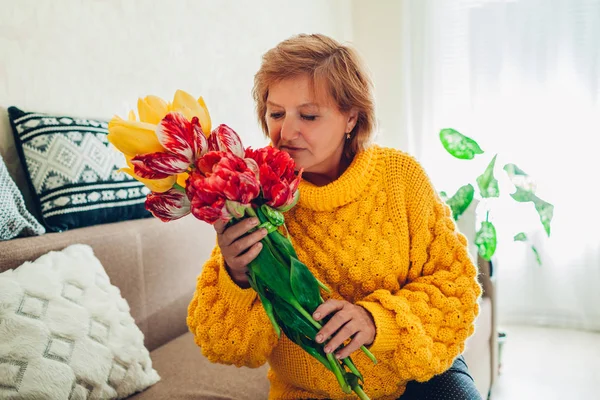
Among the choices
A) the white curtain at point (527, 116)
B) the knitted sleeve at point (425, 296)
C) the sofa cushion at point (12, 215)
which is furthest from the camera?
the white curtain at point (527, 116)

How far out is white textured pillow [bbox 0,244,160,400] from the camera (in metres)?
1.00

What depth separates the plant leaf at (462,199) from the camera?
2221mm

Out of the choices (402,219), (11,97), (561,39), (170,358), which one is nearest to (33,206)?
(11,97)

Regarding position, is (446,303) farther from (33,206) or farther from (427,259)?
(33,206)

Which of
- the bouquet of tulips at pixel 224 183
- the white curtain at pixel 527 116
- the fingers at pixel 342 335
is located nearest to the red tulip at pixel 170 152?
the bouquet of tulips at pixel 224 183

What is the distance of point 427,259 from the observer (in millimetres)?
1097

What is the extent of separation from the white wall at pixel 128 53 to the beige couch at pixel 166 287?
0.31 meters

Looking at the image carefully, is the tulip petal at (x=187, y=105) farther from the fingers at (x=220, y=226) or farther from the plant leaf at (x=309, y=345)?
the plant leaf at (x=309, y=345)

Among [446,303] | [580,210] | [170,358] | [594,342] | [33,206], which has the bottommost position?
[594,342]

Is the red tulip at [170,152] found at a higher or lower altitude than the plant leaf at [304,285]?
higher

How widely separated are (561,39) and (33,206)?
2.70 meters

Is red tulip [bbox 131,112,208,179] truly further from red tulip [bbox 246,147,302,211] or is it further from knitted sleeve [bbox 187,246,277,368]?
knitted sleeve [bbox 187,246,277,368]

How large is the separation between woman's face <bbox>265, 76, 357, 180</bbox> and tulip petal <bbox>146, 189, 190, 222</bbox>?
300 mm

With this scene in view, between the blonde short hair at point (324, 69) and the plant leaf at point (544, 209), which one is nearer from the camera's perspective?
the blonde short hair at point (324, 69)
